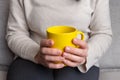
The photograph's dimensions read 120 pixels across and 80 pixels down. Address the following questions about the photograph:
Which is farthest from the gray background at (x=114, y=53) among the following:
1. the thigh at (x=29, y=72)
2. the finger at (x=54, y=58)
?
the finger at (x=54, y=58)

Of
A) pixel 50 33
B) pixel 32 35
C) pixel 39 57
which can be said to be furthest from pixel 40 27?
pixel 50 33

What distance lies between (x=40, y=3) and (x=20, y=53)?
20 cm

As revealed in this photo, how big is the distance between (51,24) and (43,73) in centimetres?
19

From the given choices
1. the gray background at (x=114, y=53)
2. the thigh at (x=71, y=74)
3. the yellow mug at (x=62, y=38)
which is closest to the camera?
the yellow mug at (x=62, y=38)

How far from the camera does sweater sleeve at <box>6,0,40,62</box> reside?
93cm

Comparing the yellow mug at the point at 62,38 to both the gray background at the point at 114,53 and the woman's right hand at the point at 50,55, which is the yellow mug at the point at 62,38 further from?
the gray background at the point at 114,53

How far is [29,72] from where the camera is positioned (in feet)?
2.94

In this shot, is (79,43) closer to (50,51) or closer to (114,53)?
(50,51)

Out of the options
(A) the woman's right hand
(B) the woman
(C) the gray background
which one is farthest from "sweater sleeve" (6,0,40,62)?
(C) the gray background

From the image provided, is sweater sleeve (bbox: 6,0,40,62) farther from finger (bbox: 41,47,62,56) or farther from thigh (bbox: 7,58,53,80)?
finger (bbox: 41,47,62,56)

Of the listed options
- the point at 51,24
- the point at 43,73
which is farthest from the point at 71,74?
the point at 51,24

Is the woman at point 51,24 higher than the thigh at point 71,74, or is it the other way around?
the woman at point 51,24

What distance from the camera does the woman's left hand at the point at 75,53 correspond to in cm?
72

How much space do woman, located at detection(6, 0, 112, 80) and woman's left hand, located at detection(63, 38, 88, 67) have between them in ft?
0.22
